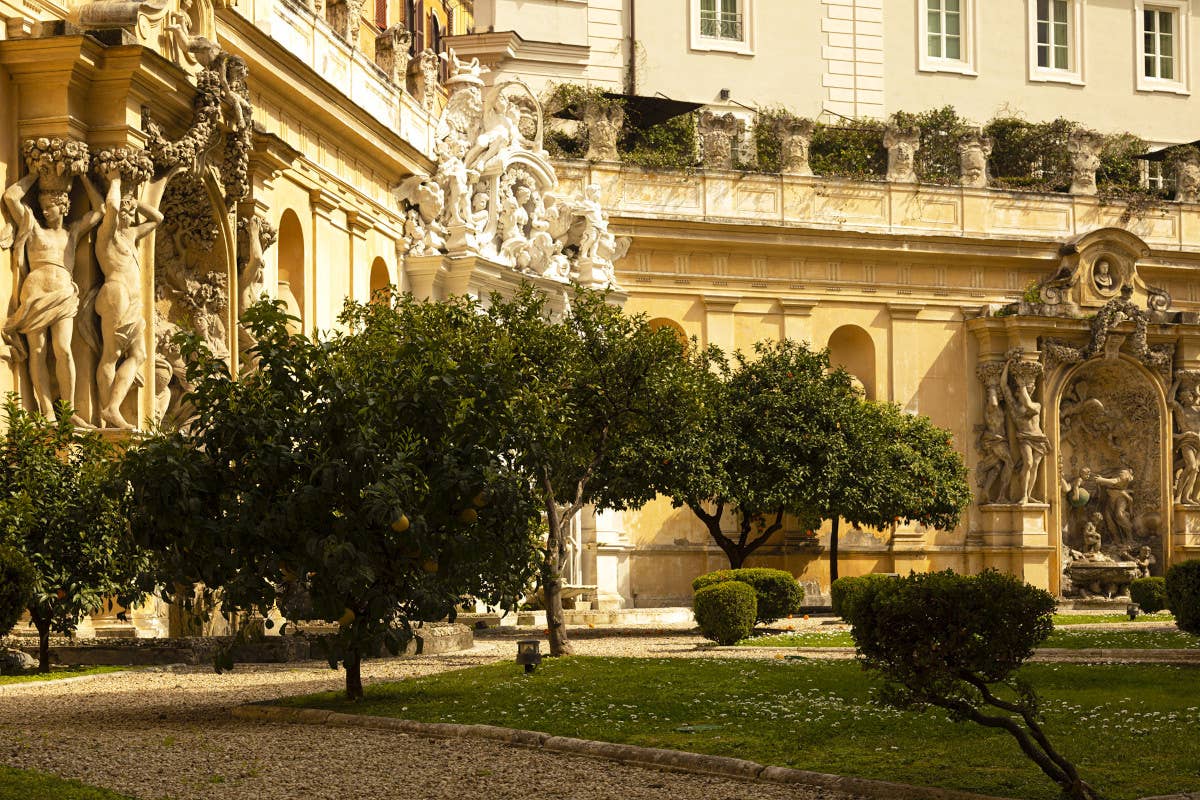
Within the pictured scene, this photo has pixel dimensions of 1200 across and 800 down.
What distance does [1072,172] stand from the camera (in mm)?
48969

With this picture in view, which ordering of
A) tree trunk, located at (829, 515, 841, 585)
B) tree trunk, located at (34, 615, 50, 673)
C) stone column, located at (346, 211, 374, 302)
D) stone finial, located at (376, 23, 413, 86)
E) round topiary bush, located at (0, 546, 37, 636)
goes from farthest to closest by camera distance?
tree trunk, located at (829, 515, 841, 585) → stone finial, located at (376, 23, 413, 86) → stone column, located at (346, 211, 374, 302) → tree trunk, located at (34, 615, 50, 673) → round topiary bush, located at (0, 546, 37, 636)

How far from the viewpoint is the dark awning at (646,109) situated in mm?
45250

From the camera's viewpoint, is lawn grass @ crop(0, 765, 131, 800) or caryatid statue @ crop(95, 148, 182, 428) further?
caryatid statue @ crop(95, 148, 182, 428)

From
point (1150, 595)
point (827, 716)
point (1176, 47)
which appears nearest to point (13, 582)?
point (827, 716)

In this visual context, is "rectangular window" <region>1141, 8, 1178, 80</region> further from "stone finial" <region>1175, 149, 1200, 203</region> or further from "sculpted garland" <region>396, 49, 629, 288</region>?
"sculpted garland" <region>396, 49, 629, 288</region>

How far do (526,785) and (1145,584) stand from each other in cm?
2792

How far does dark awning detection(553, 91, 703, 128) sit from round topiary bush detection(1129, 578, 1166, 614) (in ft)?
51.3

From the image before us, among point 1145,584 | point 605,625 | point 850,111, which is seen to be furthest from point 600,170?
point 1145,584

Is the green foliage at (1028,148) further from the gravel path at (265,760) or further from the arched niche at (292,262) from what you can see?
the gravel path at (265,760)

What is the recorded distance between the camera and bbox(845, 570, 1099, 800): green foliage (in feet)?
36.8

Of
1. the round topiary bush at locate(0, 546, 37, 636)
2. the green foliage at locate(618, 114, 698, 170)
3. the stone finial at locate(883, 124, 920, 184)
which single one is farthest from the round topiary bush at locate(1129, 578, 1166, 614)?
the round topiary bush at locate(0, 546, 37, 636)

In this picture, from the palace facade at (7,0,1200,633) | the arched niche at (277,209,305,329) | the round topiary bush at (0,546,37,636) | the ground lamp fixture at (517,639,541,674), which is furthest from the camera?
the palace facade at (7,0,1200,633)

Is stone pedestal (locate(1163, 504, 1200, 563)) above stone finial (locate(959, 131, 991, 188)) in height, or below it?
below

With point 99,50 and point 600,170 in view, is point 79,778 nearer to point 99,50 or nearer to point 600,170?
point 99,50
